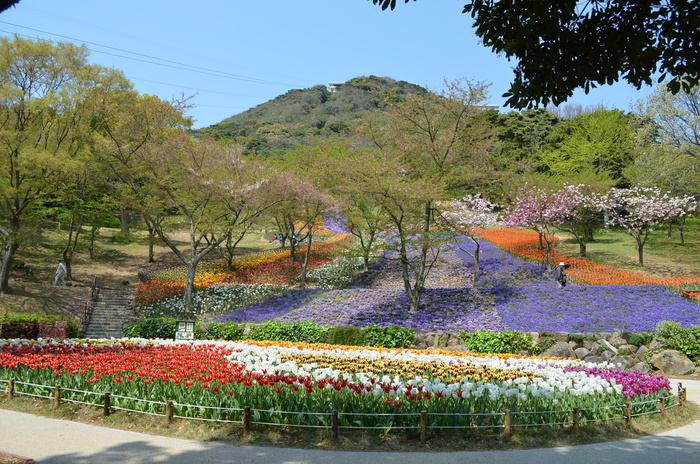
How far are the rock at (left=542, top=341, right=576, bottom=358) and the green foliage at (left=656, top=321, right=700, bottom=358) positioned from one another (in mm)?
2724

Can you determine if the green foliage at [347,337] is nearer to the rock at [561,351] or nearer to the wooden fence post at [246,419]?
the rock at [561,351]

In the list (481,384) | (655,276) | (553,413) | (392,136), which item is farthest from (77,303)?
(655,276)

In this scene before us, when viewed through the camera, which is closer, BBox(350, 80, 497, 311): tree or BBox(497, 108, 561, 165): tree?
BBox(350, 80, 497, 311): tree

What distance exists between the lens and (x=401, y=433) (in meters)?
7.20

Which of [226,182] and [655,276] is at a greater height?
[226,182]

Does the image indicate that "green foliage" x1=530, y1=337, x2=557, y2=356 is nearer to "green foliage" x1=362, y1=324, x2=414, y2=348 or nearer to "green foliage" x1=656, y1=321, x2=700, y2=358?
"green foliage" x1=656, y1=321, x2=700, y2=358

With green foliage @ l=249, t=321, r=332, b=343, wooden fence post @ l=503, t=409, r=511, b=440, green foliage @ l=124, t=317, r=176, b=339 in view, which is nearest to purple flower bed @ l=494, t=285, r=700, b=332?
green foliage @ l=249, t=321, r=332, b=343

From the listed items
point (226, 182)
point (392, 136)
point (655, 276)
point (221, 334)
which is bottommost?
point (221, 334)

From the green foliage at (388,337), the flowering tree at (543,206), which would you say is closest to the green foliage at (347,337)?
the green foliage at (388,337)

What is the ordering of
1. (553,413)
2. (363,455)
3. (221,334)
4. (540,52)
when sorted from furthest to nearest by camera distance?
(221,334) < (553,413) < (540,52) < (363,455)

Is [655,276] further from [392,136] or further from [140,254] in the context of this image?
[140,254]

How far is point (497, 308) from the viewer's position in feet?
63.0

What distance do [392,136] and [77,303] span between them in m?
15.9

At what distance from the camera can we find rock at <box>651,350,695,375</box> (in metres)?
14.2
